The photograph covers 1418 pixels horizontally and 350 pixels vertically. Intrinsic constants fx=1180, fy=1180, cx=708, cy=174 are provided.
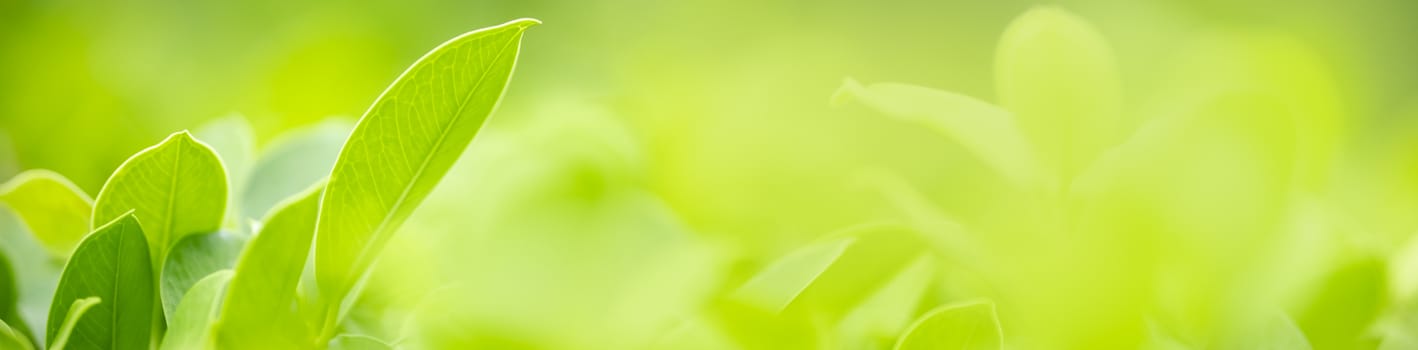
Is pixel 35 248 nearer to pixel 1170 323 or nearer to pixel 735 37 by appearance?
pixel 1170 323

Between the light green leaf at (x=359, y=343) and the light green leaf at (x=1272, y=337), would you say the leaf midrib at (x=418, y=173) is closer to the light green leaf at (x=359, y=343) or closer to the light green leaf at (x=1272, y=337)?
the light green leaf at (x=359, y=343)

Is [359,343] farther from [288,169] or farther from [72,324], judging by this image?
[288,169]

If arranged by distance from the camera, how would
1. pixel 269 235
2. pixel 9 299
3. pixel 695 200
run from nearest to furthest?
1. pixel 269 235
2. pixel 9 299
3. pixel 695 200

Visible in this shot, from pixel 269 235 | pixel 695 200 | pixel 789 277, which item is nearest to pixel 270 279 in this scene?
pixel 269 235

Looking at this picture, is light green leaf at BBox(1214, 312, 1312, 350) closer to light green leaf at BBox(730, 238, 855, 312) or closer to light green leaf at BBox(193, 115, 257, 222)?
light green leaf at BBox(730, 238, 855, 312)

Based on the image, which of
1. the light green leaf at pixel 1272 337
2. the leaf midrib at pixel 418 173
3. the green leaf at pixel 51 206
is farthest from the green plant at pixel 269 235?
the light green leaf at pixel 1272 337

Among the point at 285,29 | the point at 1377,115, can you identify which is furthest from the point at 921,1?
the point at 285,29
